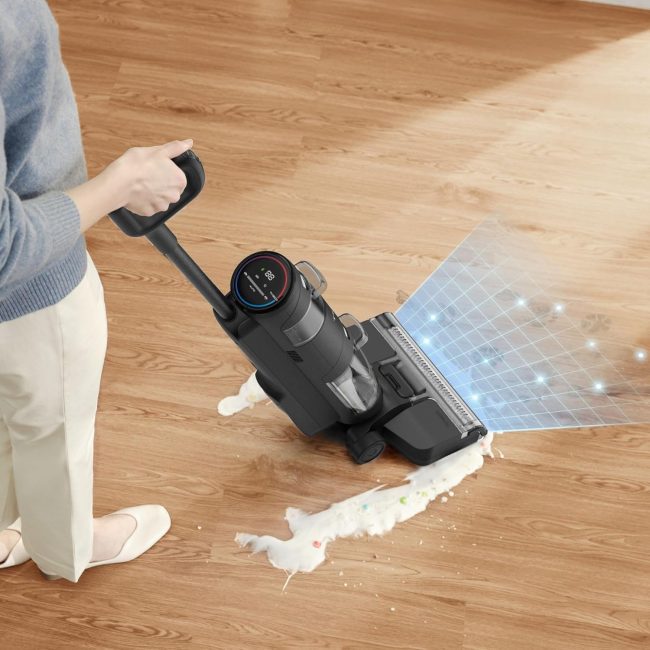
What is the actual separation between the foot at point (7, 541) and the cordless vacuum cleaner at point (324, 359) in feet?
1.53

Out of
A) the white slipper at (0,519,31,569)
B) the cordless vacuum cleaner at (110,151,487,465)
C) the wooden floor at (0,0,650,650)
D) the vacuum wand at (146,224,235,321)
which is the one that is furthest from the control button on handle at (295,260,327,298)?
the white slipper at (0,519,31,569)

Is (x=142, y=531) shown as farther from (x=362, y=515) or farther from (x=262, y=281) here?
(x=262, y=281)

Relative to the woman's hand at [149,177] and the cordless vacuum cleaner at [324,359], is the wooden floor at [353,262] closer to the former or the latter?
the cordless vacuum cleaner at [324,359]

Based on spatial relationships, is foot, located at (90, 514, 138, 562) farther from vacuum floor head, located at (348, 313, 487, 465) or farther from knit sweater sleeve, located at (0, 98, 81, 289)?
knit sweater sleeve, located at (0, 98, 81, 289)

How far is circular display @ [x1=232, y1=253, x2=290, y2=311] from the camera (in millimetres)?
1109

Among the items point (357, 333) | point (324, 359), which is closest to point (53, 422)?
point (324, 359)

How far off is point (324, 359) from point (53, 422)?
39cm

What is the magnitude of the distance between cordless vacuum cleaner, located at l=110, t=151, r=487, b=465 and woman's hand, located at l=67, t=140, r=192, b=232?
2.3 inches

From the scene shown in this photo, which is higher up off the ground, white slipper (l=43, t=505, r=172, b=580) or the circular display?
the circular display

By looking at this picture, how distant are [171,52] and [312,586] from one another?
49.6 inches

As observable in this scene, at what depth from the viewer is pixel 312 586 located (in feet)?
4.39

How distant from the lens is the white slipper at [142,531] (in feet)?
4.38

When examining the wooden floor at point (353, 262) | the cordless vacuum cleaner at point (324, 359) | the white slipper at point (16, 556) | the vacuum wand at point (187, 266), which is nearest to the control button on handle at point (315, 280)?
the cordless vacuum cleaner at point (324, 359)
